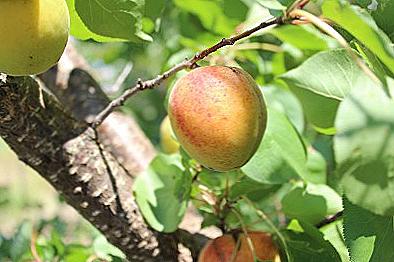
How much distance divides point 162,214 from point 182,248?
0.10 meters

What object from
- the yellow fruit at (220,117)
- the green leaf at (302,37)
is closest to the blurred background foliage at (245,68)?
the green leaf at (302,37)

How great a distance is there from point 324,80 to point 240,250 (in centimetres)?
29

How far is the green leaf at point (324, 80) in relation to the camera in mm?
744

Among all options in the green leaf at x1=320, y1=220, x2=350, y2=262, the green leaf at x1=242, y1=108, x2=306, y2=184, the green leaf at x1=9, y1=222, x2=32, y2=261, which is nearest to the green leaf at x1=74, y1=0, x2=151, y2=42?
the green leaf at x1=242, y1=108, x2=306, y2=184

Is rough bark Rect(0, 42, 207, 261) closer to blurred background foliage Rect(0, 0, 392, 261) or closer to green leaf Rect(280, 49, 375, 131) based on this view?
blurred background foliage Rect(0, 0, 392, 261)

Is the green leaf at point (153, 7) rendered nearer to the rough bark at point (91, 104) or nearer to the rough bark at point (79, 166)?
the rough bark at point (79, 166)

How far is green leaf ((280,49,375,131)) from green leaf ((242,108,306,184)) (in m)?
0.10

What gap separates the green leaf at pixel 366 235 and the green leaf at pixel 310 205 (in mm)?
257

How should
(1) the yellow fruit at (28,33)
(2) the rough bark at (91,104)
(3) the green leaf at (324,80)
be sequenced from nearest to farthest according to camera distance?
(1) the yellow fruit at (28,33) < (3) the green leaf at (324,80) < (2) the rough bark at (91,104)

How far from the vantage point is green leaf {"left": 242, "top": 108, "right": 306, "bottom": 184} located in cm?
94

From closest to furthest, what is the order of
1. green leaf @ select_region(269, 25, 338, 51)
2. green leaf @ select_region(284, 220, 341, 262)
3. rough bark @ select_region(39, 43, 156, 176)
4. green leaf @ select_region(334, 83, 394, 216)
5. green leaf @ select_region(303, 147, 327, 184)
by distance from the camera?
green leaf @ select_region(334, 83, 394, 216)
green leaf @ select_region(284, 220, 341, 262)
green leaf @ select_region(303, 147, 327, 184)
green leaf @ select_region(269, 25, 338, 51)
rough bark @ select_region(39, 43, 156, 176)

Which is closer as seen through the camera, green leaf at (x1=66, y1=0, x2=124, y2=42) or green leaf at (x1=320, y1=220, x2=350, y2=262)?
green leaf at (x1=66, y1=0, x2=124, y2=42)

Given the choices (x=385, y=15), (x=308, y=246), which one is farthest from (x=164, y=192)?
(x=385, y=15)

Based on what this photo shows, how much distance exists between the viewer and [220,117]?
723 millimetres
